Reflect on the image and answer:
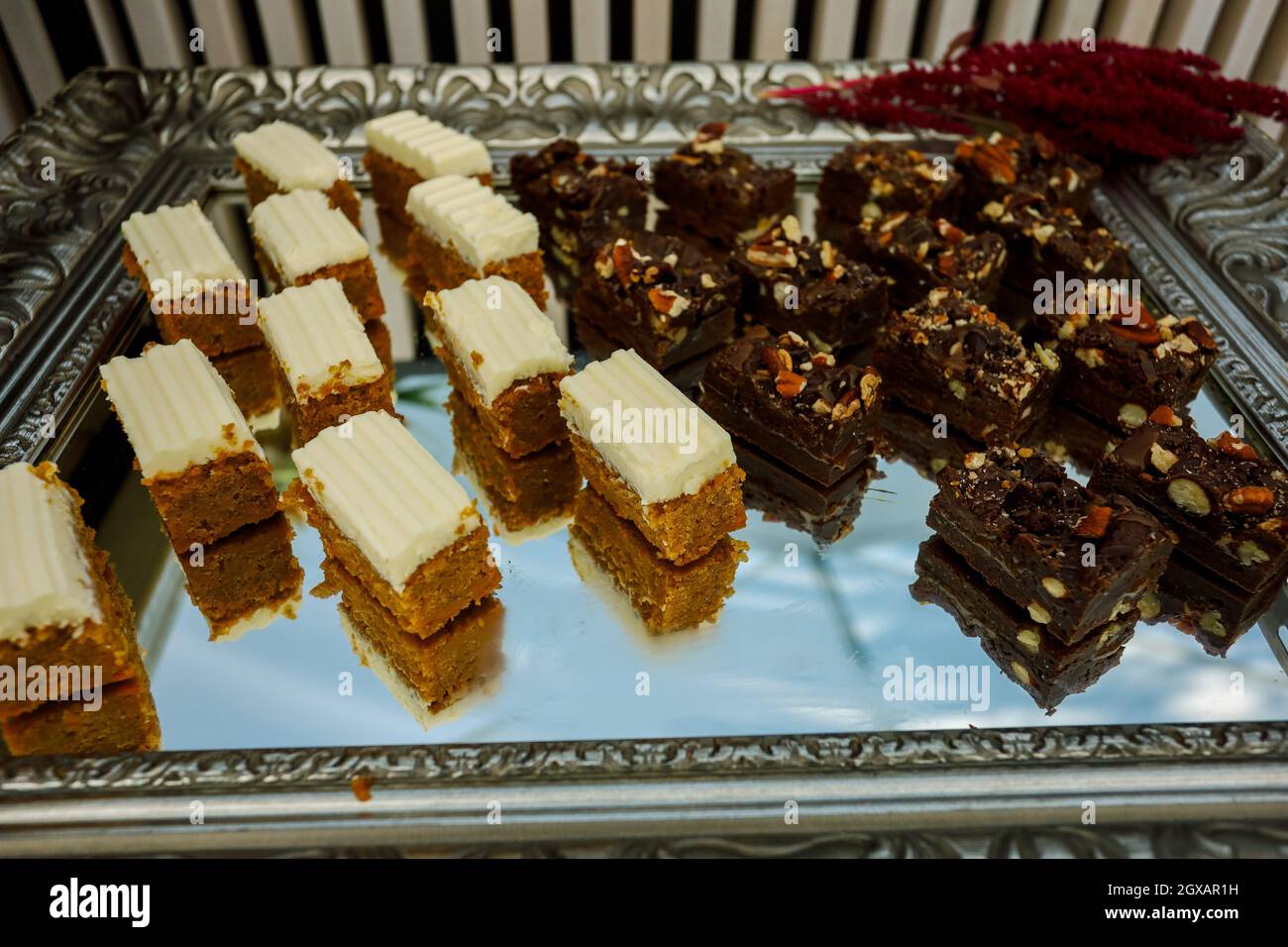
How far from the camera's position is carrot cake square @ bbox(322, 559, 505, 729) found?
8.63ft

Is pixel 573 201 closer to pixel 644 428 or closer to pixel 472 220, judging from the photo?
pixel 472 220

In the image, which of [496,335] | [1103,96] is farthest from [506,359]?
[1103,96]

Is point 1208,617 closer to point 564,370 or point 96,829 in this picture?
point 564,370

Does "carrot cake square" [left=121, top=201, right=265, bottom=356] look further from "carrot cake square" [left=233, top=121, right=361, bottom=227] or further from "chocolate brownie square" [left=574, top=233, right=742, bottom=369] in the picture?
"chocolate brownie square" [left=574, top=233, right=742, bottom=369]

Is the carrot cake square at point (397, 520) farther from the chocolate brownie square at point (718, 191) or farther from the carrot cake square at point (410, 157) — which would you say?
the chocolate brownie square at point (718, 191)

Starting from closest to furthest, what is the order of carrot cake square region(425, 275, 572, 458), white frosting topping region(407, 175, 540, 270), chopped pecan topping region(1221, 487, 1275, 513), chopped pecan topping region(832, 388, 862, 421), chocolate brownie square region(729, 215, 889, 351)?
1. chopped pecan topping region(1221, 487, 1275, 513)
2. chopped pecan topping region(832, 388, 862, 421)
3. carrot cake square region(425, 275, 572, 458)
4. chocolate brownie square region(729, 215, 889, 351)
5. white frosting topping region(407, 175, 540, 270)

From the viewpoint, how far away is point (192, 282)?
3348 millimetres

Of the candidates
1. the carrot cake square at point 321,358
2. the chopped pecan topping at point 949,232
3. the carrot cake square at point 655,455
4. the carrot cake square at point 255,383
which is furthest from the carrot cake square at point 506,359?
the chopped pecan topping at point 949,232

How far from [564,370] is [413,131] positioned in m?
1.56

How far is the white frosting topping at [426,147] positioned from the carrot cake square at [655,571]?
1.64 meters

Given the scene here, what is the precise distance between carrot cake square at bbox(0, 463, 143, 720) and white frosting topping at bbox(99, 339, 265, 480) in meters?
0.27

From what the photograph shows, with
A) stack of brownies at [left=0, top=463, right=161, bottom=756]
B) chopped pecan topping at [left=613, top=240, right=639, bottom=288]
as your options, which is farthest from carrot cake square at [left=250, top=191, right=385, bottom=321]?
stack of brownies at [left=0, top=463, right=161, bottom=756]

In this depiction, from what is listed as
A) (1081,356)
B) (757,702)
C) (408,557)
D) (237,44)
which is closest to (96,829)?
(408,557)

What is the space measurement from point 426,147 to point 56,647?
7.75ft
